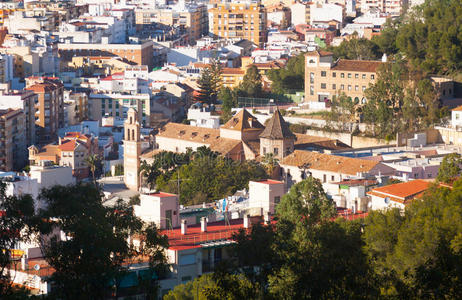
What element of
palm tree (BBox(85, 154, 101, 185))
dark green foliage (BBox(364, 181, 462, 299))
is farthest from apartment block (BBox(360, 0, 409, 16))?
dark green foliage (BBox(364, 181, 462, 299))

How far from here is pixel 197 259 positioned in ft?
90.0

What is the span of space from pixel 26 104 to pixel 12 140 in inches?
119

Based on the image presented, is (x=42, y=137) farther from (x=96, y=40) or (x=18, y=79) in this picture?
(x=96, y=40)

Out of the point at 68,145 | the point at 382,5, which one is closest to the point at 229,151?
the point at 68,145

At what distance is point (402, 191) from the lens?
33000mm

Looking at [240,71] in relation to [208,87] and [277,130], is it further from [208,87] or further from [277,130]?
[277,130]

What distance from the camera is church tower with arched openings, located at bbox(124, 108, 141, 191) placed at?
51438mm

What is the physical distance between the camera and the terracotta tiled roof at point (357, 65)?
57.8m

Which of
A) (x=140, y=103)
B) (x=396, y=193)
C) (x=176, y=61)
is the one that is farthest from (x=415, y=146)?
(x=176, y=61)

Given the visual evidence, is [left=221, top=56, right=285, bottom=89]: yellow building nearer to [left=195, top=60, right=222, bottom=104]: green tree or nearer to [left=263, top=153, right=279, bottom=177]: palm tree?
[left=195, top=60, right=222, bottom=104]: green tree

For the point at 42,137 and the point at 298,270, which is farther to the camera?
the point at 42,137

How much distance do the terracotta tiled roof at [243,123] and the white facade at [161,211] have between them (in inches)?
856

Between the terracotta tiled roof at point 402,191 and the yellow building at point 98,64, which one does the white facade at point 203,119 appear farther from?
the terracotta tiled roof at point 402,191

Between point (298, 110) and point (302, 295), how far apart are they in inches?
1382
